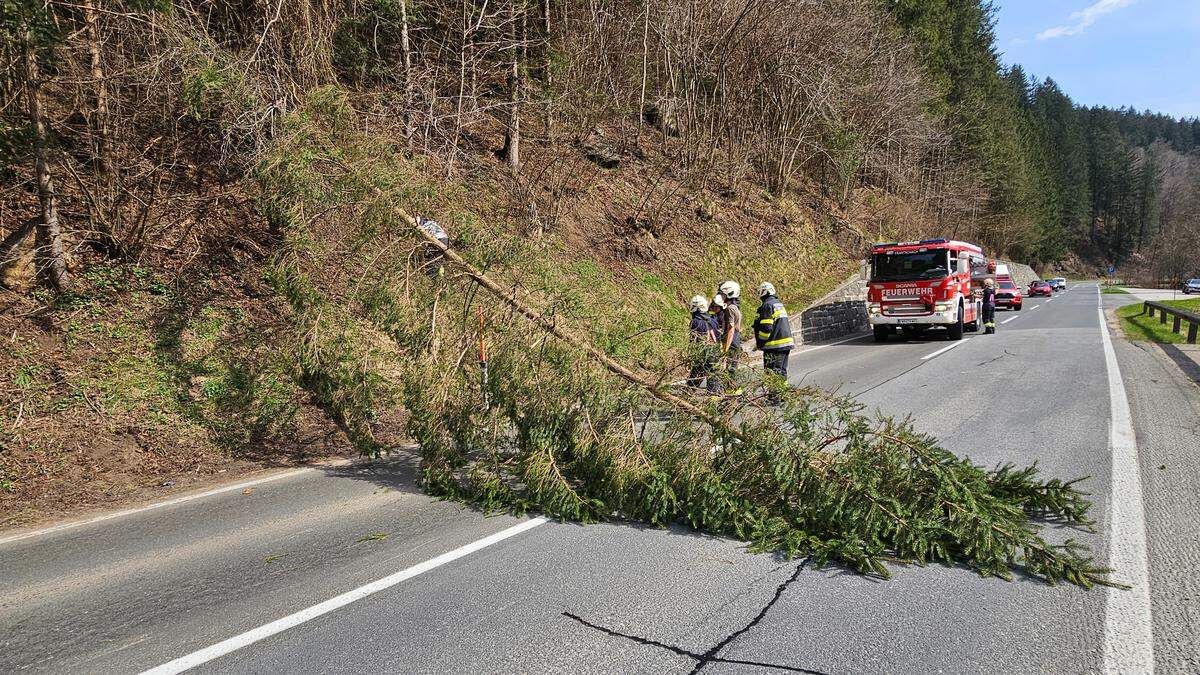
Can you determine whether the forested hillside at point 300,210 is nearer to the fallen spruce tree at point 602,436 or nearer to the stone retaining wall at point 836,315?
the fallen spruce tree at point 602,436

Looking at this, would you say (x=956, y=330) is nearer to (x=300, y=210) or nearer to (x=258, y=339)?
(x=258, y=339)

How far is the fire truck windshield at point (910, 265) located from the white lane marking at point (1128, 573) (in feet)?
43.0

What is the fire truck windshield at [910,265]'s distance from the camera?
19.0 m

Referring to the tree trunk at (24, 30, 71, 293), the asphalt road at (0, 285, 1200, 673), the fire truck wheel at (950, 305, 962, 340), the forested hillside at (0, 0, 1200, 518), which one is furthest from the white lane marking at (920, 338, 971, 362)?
the tree trunk at (24, 30, 71, 293)

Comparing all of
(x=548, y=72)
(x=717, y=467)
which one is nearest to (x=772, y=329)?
(x=717, y=467)

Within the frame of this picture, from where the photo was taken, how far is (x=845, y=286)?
23609 mm

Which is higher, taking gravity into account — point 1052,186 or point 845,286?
point 1052,186

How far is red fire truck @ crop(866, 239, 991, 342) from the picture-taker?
18656 mm

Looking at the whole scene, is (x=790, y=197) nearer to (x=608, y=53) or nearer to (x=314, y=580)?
(x=608, y=53)

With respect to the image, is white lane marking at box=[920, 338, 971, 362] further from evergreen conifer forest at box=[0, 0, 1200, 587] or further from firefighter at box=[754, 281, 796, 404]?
firefighter at box=[754, 281, 796, 404]

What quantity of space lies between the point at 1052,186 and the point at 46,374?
91874 millimetres

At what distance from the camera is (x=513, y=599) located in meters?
3.84

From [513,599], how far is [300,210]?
4637 mm

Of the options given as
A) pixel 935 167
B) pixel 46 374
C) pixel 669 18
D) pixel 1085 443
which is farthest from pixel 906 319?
pixel 935 167
